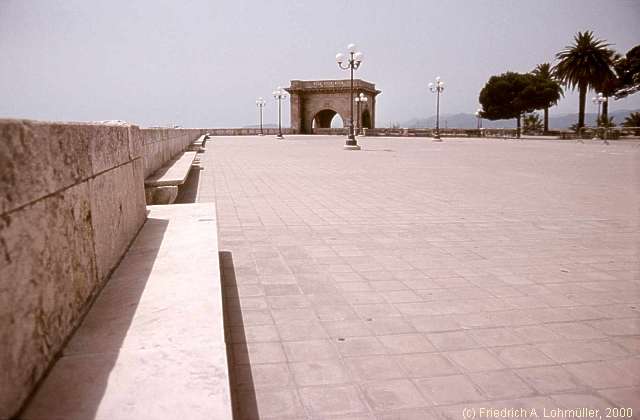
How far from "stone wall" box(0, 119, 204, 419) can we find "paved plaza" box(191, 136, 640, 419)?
3.12ft

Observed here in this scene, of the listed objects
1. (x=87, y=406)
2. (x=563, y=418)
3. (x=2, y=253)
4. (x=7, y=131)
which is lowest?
(x=563, y=418)

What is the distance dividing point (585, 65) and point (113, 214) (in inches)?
1896

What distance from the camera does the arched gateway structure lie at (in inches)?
2144

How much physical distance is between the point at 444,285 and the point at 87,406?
3097 mm

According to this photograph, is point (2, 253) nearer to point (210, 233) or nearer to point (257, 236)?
point (210, 233)

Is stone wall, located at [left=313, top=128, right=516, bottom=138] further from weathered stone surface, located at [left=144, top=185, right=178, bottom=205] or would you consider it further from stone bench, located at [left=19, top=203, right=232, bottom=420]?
stone bench, located at [left=19, top=203, right=232, bottom=420]

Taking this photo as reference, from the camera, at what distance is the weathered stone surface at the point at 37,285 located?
137cm

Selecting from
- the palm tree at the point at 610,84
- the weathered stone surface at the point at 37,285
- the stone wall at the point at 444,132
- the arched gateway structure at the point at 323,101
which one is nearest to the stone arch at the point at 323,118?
the arched gateway structure at the point at 323,101

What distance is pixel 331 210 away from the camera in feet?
24.0

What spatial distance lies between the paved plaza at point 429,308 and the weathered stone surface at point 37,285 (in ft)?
3.11

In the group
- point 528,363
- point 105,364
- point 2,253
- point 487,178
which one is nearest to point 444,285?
point 528,363

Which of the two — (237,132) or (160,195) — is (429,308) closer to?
(160,195)

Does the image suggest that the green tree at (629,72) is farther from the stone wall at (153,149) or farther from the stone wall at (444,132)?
the stone wall at (153,149)

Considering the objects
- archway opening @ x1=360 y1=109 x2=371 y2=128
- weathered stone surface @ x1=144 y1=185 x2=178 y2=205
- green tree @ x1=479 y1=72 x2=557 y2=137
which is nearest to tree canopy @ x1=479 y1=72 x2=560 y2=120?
green tree @ x1=479 y1=72 x2=557 y2=137
